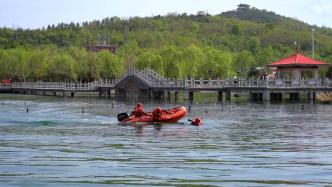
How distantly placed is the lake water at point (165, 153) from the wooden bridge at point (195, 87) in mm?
26133

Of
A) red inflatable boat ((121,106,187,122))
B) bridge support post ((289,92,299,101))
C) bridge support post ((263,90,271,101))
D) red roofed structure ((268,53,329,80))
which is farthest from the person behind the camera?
bridge support post ((289,92,299,101))

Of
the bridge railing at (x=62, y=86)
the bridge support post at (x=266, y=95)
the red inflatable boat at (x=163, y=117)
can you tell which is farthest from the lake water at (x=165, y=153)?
the bridge railing at (x=62, y=86)

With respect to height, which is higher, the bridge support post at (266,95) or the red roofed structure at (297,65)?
the red roofed structure at (297,65)

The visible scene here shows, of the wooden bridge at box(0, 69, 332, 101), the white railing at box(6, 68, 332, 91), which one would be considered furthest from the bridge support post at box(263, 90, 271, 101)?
the white railing at box(6, 68, 332, 91)

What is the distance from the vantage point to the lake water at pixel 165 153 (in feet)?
60.3

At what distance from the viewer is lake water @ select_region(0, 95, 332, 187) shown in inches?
723

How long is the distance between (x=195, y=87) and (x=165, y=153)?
49.5m

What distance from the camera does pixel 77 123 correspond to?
133ft

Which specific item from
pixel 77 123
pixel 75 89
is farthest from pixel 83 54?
pixel 77 123

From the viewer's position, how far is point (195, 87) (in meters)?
73.9

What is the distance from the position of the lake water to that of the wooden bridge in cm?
2613

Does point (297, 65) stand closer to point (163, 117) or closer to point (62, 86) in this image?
point (62, 86)

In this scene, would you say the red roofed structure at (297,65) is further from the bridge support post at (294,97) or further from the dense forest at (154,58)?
the dense forest at (154,58)

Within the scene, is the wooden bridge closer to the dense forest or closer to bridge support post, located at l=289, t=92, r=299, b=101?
bridge support post, located at l=289, t=92, r=299, b=101
